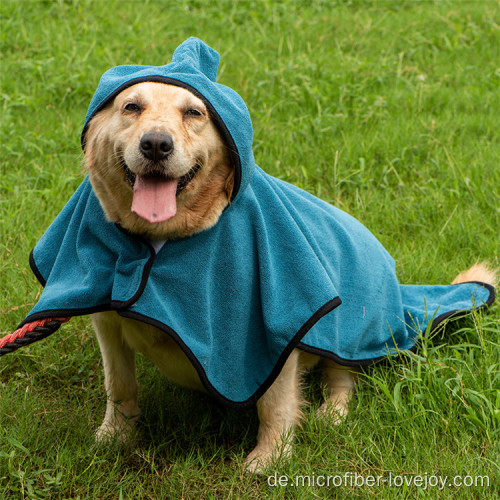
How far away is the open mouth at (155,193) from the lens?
92.6 inches

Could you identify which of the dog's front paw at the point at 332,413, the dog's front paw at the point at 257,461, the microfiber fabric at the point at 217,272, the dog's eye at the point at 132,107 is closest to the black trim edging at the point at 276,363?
the microfiber fabric at the point at 217,272

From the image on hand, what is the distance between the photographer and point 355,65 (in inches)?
227

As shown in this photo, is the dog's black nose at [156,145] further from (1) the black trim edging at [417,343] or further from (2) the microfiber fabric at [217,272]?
(1) the black trim edging at [417,343]

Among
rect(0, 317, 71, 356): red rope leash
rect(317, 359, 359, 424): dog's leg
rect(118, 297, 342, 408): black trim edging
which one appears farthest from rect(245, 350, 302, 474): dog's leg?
rect(0, 317, 71, 356): red rope leash

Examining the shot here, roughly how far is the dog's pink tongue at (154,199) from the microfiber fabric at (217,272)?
0.65 ft

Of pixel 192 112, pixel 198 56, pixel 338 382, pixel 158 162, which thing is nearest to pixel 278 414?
pixel 338 382

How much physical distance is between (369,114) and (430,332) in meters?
2.37

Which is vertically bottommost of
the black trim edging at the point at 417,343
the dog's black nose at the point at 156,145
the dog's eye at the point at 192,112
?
the black trim edging at the point at 417,343

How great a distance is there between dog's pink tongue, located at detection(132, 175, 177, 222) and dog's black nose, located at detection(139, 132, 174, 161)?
0.12 m

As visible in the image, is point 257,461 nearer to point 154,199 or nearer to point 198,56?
point 154,199

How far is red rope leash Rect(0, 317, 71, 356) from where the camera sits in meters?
2.44

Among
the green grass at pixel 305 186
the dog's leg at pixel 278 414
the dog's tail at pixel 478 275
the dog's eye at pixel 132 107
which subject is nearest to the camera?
the dog's eye at pixel 132 107

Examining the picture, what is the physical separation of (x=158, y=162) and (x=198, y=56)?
20.2 inches

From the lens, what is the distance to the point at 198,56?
8.46 ft
